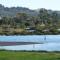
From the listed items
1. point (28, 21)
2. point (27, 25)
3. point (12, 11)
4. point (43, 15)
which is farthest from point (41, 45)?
point (12, 11)

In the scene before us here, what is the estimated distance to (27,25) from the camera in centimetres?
5288

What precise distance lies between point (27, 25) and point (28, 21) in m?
1.89

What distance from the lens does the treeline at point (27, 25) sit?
50903 millimetres

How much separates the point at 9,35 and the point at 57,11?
53.4ft

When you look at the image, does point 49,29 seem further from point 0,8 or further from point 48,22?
point 0,8

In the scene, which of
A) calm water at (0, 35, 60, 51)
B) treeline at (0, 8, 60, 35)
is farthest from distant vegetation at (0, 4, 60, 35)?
calm water at (0, 35, 60, 51)

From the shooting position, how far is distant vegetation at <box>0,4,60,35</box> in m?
51.2

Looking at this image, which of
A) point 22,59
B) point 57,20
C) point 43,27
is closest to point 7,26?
point 43,27

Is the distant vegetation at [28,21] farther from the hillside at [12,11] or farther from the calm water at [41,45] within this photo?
the calm water at [41,45]

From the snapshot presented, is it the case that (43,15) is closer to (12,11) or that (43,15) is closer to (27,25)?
(27,25)

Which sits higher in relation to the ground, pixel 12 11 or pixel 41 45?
pixel 12 11

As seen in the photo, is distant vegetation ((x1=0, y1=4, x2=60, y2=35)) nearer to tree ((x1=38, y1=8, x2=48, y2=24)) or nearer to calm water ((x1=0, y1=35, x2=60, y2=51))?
tree ((x1=38, y1=8, x2=48, y2=24))

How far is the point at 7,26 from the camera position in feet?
172

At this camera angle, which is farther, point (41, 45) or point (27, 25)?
point (27, 25)
